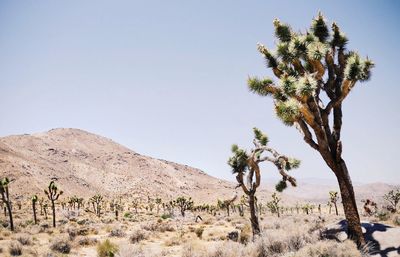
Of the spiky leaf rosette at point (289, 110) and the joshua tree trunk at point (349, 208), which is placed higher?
the spiky leaf rosette at point (289, 110)

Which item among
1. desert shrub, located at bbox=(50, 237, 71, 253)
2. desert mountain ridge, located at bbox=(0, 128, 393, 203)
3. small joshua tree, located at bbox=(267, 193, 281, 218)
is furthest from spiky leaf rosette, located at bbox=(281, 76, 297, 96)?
desert mountain ridge, located at bbox=(0, 128, 393, 203)

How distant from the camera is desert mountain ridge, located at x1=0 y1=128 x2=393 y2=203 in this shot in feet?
329

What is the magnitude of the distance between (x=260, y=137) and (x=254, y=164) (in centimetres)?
165

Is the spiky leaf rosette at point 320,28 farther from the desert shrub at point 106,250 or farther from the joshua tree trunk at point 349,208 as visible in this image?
the desert shrub at point 106,250

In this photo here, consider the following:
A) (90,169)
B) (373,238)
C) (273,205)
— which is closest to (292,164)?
(373,238)

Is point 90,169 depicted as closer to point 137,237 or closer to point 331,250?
point 137,237

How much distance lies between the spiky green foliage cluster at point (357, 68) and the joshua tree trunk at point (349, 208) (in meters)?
2.77

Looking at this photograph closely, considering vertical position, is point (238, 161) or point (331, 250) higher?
point (238, 161)

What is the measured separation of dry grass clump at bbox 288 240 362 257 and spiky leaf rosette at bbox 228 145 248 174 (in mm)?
7448

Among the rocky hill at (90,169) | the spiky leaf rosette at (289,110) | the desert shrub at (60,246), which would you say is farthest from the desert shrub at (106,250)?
the rocky hill at (90,169)

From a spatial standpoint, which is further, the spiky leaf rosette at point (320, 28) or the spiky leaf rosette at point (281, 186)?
the spiky leaf rosette at point (281, 186)

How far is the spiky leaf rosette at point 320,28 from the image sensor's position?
11227mm

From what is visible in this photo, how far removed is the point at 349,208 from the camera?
9.74 metres

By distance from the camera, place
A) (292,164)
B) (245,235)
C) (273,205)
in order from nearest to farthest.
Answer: (292,164) → (245,235) → (273,205)
